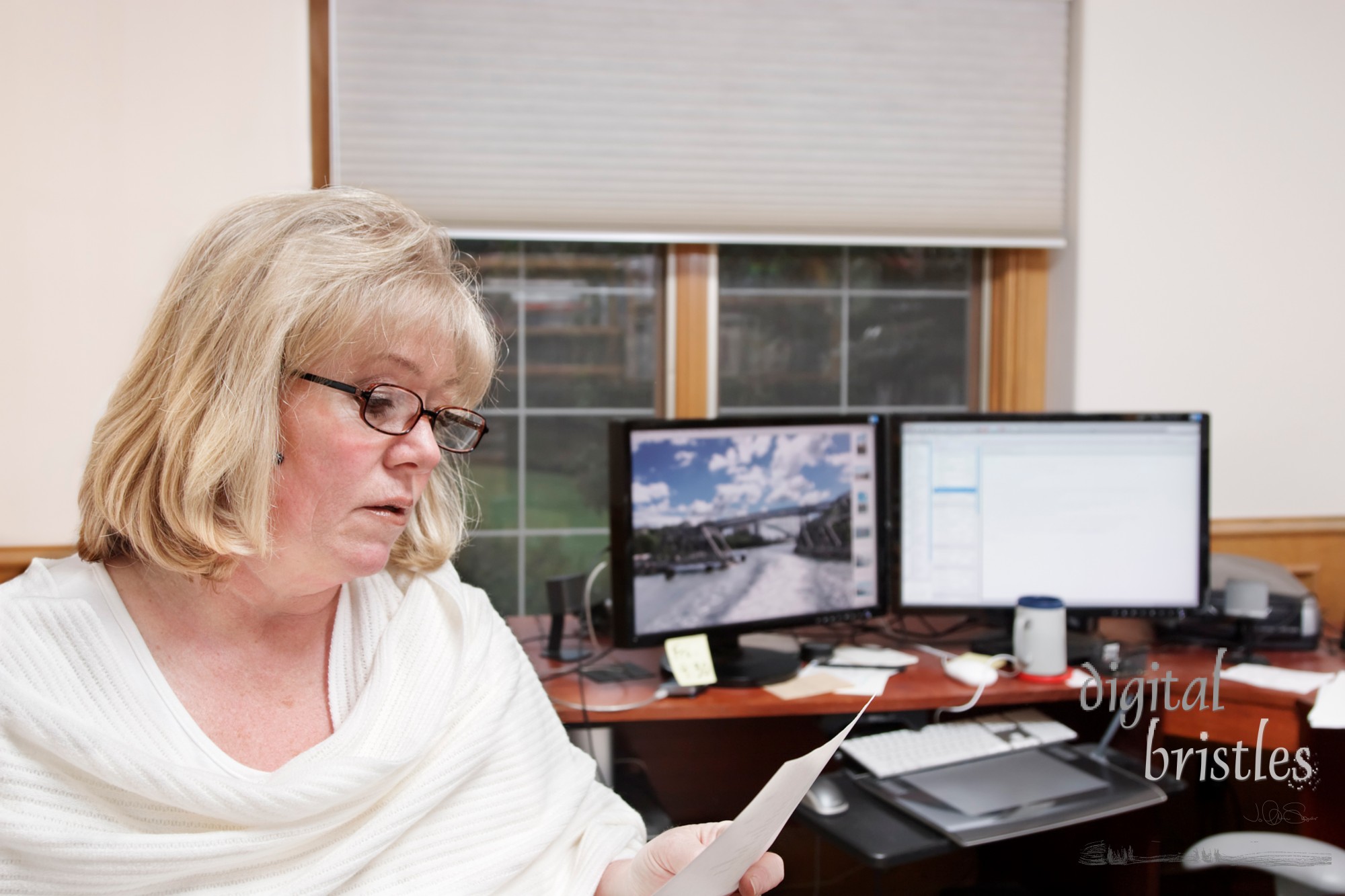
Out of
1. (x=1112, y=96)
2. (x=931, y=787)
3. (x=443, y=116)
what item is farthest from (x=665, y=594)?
(x=1112, y=96)

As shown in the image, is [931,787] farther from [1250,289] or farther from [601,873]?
[1250,289]

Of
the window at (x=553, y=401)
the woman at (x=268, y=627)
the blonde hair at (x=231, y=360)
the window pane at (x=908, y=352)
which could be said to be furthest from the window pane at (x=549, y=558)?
the blonde hair at (x=231, y=360)

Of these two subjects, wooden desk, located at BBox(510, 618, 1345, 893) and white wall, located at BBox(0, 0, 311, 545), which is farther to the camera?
white wall, located at BBox(0, 0, 311, 545)

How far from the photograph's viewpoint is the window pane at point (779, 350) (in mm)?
2432

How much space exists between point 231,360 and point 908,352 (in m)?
1.99

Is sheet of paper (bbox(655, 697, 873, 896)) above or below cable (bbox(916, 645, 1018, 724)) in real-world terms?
above

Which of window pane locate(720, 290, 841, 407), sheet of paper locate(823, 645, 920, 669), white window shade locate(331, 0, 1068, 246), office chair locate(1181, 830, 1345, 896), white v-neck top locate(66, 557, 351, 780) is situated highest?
white window shade locate(331, 0, 1068, 246)

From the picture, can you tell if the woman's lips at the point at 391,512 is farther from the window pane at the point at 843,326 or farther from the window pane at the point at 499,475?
the window pane at the point at 843,326

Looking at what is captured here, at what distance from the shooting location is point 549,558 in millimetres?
2393

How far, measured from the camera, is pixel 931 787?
142cm

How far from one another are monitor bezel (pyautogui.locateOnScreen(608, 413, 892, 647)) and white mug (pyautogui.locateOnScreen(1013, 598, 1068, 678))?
10.5 inches

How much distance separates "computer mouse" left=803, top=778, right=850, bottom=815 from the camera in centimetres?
138

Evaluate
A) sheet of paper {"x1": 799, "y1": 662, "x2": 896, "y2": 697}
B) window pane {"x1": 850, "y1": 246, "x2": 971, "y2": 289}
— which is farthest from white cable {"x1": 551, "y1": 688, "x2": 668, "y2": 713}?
window pane {"x1": 850, "y1": 246, "x2": 971, "y2": 289}

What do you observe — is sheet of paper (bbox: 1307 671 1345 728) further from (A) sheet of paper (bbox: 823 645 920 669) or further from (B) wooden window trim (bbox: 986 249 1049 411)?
(B) wooden window trim (bbox: 986 249 1049 411)
